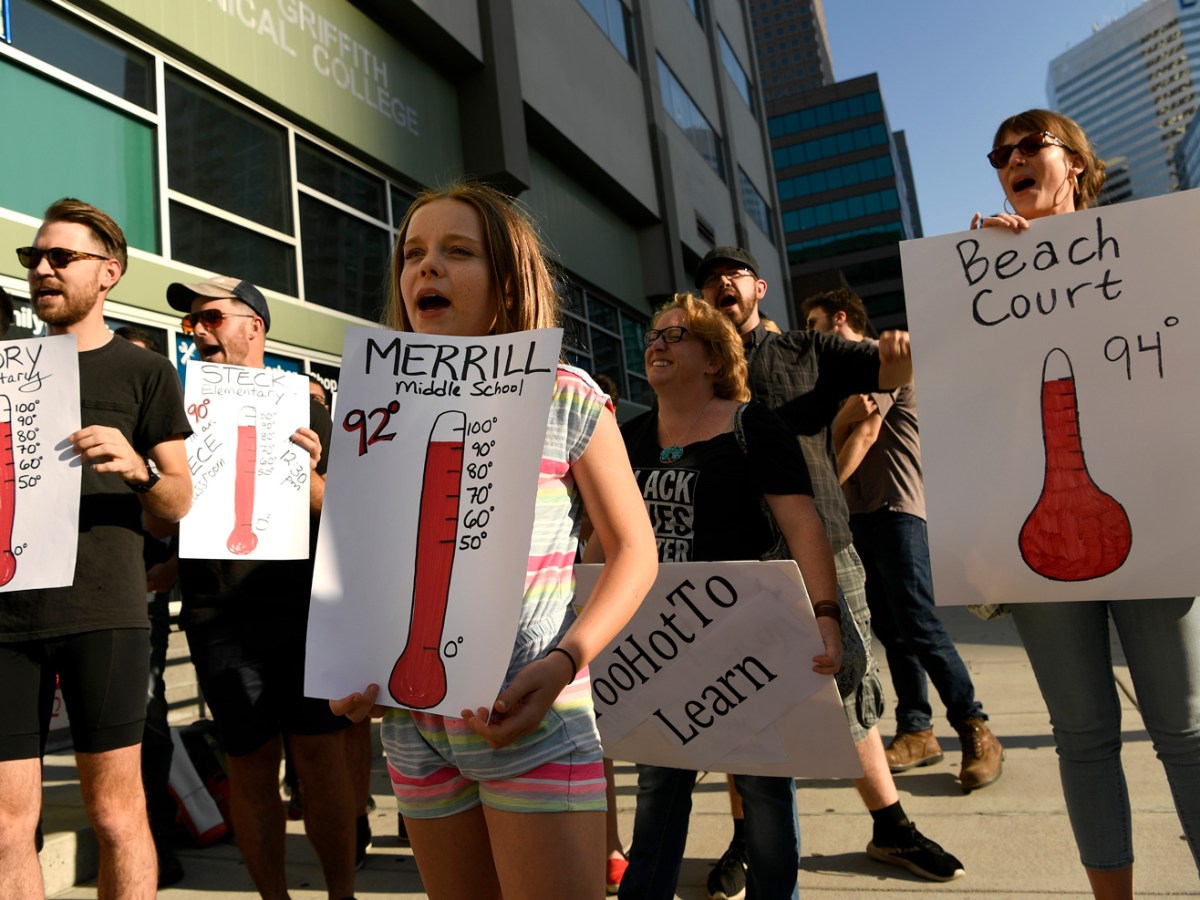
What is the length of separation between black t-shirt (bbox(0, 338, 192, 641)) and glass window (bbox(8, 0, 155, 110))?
5032 mm

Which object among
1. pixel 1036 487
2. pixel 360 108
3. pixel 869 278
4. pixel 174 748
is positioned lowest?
pixel 174 748

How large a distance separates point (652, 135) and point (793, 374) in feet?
49.8

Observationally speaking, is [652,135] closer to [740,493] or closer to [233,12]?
[233,12]

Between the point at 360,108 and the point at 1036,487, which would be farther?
the point at 360,108

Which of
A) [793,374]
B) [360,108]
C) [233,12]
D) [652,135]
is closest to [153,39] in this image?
[233,12]

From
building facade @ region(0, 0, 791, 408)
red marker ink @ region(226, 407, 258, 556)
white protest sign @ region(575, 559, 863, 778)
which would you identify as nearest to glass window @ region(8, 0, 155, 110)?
building facade @ region(0, 0, 791, 408)

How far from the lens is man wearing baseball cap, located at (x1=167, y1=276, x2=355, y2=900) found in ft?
8.75

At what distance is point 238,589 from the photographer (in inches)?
110

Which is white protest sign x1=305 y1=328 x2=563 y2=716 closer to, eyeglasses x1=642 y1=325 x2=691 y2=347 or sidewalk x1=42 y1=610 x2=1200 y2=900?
eyeglasses x1=642 y1=325 x2=691 y2=347

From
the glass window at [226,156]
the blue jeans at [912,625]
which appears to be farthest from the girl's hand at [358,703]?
the glass window at [226,156]

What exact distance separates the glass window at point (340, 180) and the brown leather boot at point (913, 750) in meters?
7.29

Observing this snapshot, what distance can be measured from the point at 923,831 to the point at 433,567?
→ 265cm

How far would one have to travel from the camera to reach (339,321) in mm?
8680

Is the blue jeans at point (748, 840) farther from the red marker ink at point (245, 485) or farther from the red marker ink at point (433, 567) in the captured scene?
the red marker ink at point (245, 485)
